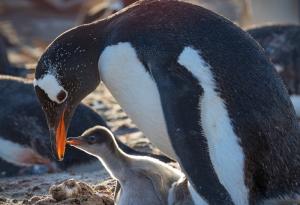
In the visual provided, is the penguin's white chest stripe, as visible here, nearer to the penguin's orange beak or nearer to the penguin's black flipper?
the penguin's black flipper

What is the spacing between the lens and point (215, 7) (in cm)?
1845

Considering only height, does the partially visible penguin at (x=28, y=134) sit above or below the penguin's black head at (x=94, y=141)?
below

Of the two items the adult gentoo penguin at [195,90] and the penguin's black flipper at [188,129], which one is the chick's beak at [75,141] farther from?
the penguin's black flipper at [188,129]

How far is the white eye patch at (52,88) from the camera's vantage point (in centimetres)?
454

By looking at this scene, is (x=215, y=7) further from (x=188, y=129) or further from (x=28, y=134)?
(x=188, y=129)

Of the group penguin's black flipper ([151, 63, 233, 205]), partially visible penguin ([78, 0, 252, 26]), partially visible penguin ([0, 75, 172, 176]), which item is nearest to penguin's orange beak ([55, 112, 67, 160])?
penguin's black flipper ([151, 63, 233, 205])

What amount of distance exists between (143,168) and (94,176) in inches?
59.5

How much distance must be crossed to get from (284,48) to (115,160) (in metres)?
4.51

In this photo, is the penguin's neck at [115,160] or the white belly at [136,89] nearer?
the white belly at [136,89]

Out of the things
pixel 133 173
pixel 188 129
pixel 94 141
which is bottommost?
pixel 133 173

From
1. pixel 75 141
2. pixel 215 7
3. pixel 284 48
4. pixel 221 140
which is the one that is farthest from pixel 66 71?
pixel 215 7

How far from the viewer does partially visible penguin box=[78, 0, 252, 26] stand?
1293 centimetres

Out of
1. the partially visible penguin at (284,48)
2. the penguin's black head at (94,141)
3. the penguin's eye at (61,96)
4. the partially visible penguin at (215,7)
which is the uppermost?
the penguin's eye at (61,96)

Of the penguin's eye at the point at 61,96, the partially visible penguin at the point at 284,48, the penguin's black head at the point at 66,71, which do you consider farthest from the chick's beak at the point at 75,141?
the partially visible penguin at the point at 284,48
